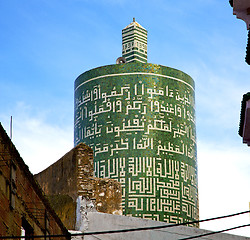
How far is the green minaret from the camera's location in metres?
23.8

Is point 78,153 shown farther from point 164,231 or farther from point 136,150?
point 136,150

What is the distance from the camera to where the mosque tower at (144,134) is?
2153 cm

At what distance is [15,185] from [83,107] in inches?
566

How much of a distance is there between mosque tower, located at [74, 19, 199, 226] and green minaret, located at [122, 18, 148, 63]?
1325mm

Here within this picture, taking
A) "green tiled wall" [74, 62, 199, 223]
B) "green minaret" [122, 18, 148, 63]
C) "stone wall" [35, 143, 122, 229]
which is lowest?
"stone wall" [35, 143, 122, 229]

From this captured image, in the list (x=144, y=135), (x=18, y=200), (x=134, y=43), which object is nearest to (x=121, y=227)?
(x=18, y=200)

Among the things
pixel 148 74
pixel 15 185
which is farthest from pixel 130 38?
pixel 15 185

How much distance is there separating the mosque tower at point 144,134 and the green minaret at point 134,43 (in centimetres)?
133

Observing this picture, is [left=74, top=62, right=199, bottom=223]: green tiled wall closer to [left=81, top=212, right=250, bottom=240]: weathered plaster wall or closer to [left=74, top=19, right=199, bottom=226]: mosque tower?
[left=74, top=19, right=199, bottom=226]: mosque tower

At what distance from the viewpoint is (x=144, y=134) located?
71.9 feet

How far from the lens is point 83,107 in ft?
75.0

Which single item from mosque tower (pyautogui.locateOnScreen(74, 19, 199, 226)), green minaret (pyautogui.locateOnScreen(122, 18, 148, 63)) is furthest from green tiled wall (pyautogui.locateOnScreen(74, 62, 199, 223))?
green minaret (pyautogui.locateOnScreen(122, 18, 148, 63))

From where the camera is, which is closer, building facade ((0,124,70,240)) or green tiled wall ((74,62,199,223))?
building facade ((0,124,70,240))

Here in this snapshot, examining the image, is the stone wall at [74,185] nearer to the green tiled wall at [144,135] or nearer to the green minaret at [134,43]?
the green tiled wall at [144,135]
